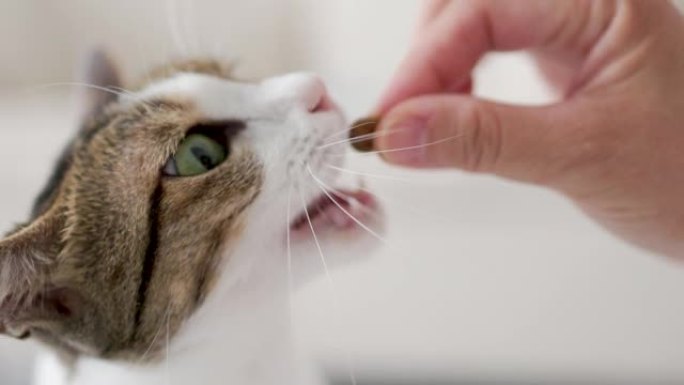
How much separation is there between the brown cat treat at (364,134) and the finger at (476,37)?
0.12 feet

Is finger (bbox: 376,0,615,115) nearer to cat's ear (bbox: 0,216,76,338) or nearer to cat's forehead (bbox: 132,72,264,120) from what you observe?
cat's forehead (bbox: 132,72,264,120)

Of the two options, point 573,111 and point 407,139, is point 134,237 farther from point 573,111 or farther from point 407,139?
point 573,111

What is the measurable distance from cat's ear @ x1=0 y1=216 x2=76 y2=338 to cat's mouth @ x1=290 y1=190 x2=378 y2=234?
6.2 inches

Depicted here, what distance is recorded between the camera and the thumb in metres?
0.54

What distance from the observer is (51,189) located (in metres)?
0.62

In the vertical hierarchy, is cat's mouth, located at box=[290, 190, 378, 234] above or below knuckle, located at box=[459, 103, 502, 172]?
below

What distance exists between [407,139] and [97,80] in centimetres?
34

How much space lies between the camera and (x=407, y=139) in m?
0.55

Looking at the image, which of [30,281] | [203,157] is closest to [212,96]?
[203,157]

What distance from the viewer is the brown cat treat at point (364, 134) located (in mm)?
559

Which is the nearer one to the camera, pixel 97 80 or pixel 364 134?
pixel 364 134

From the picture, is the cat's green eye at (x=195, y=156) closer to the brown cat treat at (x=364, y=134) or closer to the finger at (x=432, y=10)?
the brown cat treat at (x=364, y=134)

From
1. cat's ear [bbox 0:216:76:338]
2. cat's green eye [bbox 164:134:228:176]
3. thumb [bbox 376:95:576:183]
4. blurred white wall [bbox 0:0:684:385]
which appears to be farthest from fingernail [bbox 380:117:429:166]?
blurred white wall [bbox 0:0:684:385]

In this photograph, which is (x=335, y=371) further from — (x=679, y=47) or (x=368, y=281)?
(x=679, y=47)
